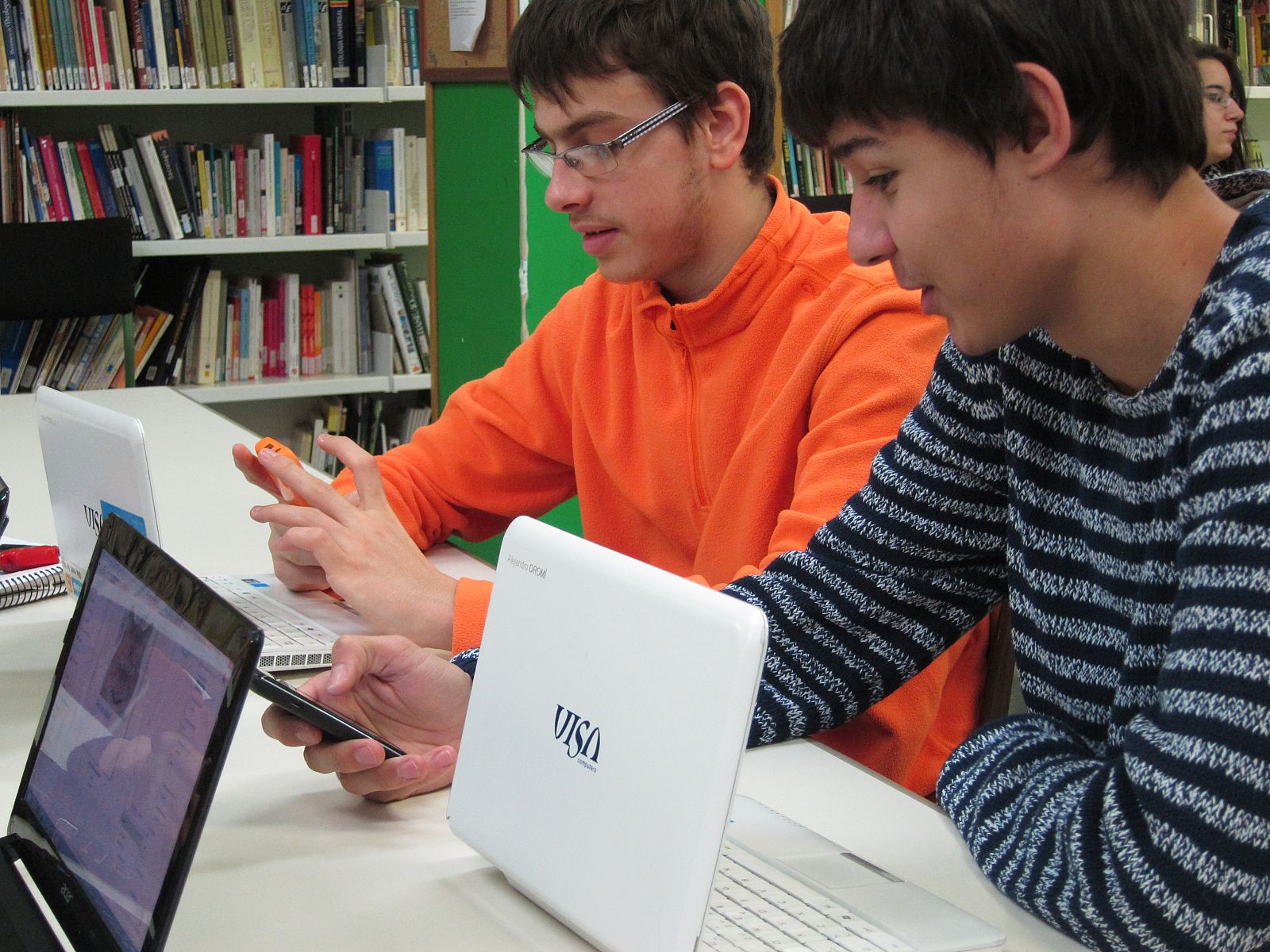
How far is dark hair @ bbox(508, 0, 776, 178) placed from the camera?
1419 mm

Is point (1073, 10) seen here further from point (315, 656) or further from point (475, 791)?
point (315, 656)

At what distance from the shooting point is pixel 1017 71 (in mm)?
778

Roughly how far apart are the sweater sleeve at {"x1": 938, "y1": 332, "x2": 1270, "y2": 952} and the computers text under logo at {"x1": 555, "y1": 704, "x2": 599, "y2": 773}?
28 cm

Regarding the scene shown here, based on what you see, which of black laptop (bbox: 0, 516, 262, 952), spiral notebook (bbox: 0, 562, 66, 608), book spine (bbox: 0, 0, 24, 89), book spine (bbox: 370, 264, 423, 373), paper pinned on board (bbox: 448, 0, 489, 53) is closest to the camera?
black laptop (bbox: 0, 516, 262, 952)

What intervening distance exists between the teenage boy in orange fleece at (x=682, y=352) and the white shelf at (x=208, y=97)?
1.74 meters

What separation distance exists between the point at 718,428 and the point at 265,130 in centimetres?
268

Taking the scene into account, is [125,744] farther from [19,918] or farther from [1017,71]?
[1017,71]

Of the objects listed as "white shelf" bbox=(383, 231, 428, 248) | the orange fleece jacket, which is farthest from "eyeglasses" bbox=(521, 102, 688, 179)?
"white shelf" bbox=(383, 231, 428, 248)

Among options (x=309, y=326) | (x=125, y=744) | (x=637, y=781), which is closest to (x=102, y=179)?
(x=309, y=326)

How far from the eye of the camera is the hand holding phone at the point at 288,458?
1420 millimetres

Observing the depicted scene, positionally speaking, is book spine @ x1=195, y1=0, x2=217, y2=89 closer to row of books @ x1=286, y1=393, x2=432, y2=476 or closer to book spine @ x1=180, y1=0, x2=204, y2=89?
book spine @ x1=180, y1=0, x2=204, y2=89

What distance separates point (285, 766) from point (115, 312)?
214cm

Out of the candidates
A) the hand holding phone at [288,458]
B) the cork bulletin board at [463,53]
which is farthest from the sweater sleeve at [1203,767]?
the cork bulletin board at [463,53]

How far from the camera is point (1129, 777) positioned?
0.75 m
